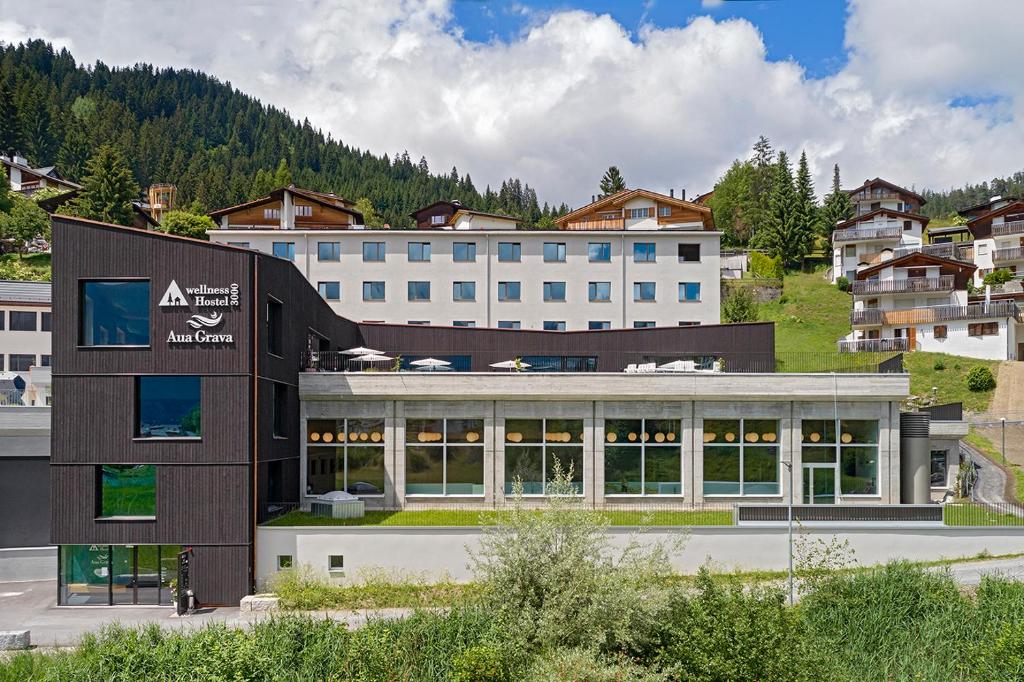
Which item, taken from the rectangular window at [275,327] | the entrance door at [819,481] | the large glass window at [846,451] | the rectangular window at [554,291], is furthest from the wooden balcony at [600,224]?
the rectangular window at [275,327]

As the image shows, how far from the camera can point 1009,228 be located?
8562 centimetres

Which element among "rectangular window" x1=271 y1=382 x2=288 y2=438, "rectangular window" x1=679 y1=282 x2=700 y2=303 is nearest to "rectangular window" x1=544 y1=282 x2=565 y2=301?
"rectangular window" x1=679 y1=282 x2=700 y2=303

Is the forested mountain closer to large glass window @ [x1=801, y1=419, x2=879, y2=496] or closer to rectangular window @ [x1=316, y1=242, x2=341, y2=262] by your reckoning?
rectangular window @ [x1=316, y1=242, x2=341, y2=262]

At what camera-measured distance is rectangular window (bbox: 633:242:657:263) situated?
58.3 meters

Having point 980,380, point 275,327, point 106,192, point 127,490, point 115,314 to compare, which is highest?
point 106,192

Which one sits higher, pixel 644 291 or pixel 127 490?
pixel 644 291

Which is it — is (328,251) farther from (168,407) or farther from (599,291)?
(168,407)

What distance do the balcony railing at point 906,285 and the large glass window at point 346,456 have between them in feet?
171

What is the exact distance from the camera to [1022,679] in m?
21.9

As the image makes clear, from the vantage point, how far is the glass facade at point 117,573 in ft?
97.9

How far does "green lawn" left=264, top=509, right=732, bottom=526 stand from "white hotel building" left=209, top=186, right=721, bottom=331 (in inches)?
941

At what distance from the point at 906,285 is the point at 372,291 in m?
42.2

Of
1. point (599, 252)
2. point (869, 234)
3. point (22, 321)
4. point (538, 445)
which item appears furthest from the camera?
point (869, 234)

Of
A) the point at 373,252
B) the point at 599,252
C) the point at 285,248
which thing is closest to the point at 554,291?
the point at 599,252
